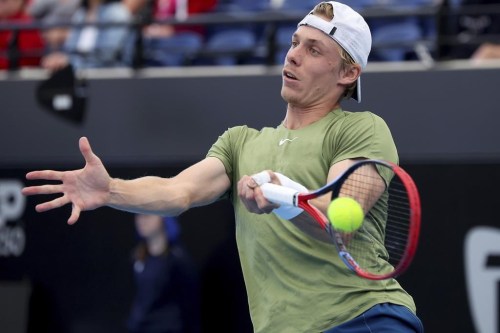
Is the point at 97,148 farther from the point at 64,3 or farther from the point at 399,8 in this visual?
the point at 399,8

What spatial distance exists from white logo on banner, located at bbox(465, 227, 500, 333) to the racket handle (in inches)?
163

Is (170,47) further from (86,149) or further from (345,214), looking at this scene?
(345,214)

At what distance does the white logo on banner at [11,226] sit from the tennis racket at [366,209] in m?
5.26

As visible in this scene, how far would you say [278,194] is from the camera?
12.1 ft

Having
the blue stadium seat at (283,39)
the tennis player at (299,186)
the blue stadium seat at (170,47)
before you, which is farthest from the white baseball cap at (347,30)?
the blue stadium seat at (170,47)

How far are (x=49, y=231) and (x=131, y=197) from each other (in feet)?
15.8

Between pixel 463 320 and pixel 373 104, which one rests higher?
pixel 373 104

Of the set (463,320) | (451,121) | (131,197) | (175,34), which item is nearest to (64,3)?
(175,34)

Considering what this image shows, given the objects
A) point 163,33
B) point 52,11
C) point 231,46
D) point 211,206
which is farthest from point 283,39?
point 52,11

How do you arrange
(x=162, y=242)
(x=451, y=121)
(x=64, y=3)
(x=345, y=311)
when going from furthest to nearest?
(x=64, y=3), (x=162, y=242), (x=451, y=121), (x=345, y=311)

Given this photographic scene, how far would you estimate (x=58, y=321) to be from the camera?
870cm

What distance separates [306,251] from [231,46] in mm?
4655

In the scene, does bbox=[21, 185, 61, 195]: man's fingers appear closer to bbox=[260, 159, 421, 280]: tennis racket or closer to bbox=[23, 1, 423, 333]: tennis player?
bbox=[23, 1, 423, 333]: tennis player

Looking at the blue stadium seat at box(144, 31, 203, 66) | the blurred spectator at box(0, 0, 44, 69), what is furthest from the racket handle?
the blurred spectator at box(0, 0, 44, 69)
